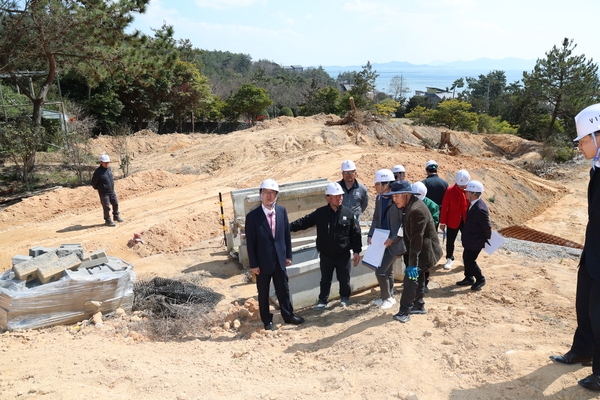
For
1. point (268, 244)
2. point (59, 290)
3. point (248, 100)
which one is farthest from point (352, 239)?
point (248, 100)

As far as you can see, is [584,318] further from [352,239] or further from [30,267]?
[30,267]

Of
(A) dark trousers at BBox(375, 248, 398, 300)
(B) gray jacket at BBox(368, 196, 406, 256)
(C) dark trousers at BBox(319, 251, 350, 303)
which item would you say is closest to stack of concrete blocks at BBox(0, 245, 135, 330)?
(C) dark trousers at BBox(319, 251, 350, 303)

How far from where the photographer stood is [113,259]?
6395 mm

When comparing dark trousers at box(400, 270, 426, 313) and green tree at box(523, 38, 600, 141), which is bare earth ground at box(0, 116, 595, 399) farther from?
green tree at box(523, 38, 600, 141)

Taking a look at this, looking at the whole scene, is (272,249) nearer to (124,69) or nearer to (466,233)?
(466,233)

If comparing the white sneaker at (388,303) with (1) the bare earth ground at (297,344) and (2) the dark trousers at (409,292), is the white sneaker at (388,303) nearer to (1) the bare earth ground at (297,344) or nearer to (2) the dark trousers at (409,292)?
(1) the bare earth ground at (297,344)

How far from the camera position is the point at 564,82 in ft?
97.0

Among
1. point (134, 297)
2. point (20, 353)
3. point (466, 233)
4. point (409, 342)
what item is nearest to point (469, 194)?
point (466, 233)

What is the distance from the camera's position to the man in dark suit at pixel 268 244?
517 centimetres

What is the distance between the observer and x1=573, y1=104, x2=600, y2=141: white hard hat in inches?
132

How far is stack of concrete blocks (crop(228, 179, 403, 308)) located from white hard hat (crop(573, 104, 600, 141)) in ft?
10.9

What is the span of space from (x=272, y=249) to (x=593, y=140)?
132 inches

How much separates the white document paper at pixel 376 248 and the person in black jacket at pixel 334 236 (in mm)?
366

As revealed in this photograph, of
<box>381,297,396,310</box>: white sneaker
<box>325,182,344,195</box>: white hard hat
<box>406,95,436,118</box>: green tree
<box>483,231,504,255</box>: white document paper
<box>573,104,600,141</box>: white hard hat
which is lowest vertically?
<box>381,297,396,310</box>: white sneaker
